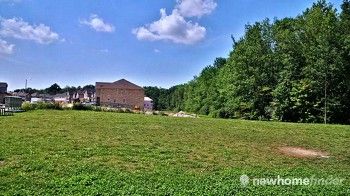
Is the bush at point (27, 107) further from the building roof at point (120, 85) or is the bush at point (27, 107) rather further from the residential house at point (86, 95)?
the residential house at point (86, 95)

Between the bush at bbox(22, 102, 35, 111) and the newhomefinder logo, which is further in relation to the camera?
the bush at bbox(22, 102, 35, 111)

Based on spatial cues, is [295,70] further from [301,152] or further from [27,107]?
[301,152]

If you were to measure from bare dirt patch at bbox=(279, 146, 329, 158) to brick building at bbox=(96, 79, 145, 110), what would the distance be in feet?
297

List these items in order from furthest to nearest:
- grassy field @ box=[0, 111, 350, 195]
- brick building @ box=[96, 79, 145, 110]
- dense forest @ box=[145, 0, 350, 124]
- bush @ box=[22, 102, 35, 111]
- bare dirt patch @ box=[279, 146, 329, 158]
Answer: brick building @ box=[96, 79, 145, 110], dense forest @ box=[145, 0, 350, 124], bush @ box=[22, 102, 35, 111], bare dirt patch @ box=[279, 146, 329, 158], grassy field @ box=[0, 111, 350, 195]

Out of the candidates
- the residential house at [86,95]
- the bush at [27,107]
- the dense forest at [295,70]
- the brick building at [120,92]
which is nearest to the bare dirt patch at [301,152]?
the bush at [27,107]

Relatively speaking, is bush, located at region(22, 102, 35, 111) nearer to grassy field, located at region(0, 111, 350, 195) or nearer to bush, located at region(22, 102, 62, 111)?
bush, located at region(22, 102, 62, 111)

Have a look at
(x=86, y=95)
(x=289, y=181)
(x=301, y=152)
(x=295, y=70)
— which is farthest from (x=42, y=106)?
(x=86, y=95)

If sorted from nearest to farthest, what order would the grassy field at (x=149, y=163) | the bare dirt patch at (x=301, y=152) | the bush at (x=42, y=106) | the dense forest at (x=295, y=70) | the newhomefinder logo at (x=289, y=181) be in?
the grassy field at (x=149, y=163), the newhomefinder logo at (x=289, y=181), the bare dirt patch at (x=301, y=152), the bush at (x=42, y=106), the dense forest at (x=295, y=70)

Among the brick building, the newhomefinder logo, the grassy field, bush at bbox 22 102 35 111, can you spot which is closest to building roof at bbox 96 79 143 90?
the brick building

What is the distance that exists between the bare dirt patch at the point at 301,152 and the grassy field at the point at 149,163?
0.40 meters

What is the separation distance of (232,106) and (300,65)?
501 inches

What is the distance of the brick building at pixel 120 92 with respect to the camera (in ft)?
341

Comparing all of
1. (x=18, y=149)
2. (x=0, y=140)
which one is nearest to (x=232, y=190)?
(x=18, y=149)

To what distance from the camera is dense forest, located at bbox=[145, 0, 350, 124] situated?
4134 cm
